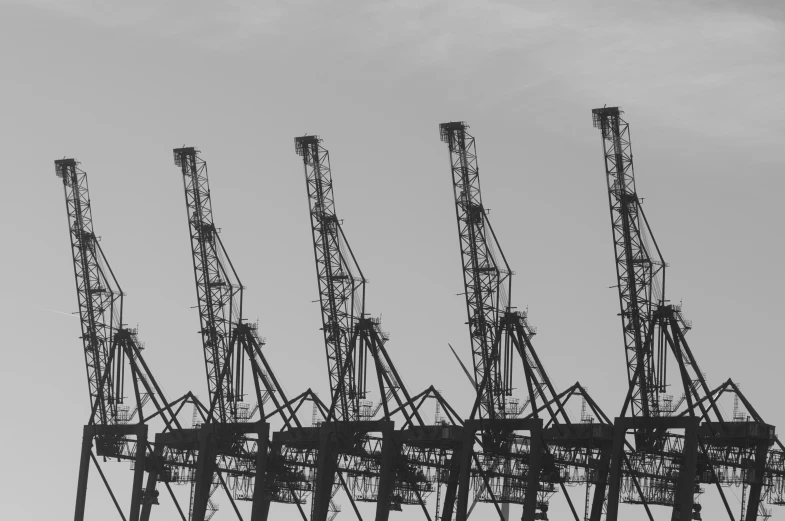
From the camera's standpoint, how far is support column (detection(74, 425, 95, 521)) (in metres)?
136

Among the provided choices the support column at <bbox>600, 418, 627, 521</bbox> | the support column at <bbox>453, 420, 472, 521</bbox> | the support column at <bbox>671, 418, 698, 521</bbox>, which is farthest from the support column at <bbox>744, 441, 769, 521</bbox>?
the support column at <bbox>453, 420, 472, 521</bbox>

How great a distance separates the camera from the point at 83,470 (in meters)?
138

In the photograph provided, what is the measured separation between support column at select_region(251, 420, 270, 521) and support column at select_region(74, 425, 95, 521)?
1404 centimetres

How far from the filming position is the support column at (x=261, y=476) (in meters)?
128

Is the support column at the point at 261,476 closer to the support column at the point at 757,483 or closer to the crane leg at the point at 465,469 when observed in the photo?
the crane leg at the point at 465,469

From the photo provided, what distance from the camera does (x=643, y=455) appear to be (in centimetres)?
11919

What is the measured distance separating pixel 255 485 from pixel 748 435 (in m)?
33.9

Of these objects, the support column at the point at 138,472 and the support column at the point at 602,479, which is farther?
the support column at the point at 138,472

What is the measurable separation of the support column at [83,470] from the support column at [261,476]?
14.0 metres

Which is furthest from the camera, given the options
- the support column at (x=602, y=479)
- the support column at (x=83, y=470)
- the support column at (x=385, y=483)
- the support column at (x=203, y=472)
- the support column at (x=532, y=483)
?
the support column at (x=83, y=470)

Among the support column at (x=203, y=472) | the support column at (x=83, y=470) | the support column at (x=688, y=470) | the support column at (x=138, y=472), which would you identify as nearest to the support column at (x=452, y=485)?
the support column at (x=688, y=470)

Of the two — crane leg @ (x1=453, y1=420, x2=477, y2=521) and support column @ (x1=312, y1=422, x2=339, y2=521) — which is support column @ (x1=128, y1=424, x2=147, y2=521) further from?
crane leg @ (x1=453, y1=420, x2=477, y2=521)

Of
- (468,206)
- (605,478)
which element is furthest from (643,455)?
(468,206)

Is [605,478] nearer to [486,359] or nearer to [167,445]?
[486,359]
